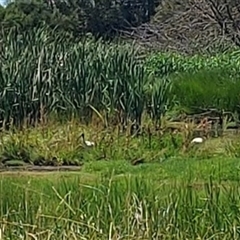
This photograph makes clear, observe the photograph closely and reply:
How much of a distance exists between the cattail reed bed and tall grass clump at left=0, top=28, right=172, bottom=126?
5.92 metres

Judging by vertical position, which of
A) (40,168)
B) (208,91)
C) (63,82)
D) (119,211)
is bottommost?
(40,168)

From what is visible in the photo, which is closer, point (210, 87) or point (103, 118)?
point (103, 118)

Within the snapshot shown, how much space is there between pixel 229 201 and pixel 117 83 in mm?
6806

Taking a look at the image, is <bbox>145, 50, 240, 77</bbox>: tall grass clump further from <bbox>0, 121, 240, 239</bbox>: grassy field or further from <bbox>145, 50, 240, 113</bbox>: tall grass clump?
<bbox>0, 121, 240, 239</bbox>: grassy field

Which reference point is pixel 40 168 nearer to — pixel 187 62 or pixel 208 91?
pixel 208 91

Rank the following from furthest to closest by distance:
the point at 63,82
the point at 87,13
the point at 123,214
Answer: the point at 87,13, the point at 63,82, the point at 123,214

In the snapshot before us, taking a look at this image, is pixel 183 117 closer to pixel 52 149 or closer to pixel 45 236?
pixel 52 149

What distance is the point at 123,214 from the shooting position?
5.16 meters

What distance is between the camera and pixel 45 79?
12180mm

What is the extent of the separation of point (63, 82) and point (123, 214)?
7.23m

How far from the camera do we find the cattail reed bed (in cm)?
486

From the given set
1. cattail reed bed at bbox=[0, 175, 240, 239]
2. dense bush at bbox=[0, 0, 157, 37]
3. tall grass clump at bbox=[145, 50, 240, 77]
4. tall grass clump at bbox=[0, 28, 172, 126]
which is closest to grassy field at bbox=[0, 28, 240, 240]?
tall grass clump at bbox=[0, 28, 172, 126]

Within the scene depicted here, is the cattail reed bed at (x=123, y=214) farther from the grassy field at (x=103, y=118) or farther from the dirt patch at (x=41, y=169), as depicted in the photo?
the dirt patch at (x=41, y=169)

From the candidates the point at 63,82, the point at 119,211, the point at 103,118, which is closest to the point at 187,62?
the point at 63,82
